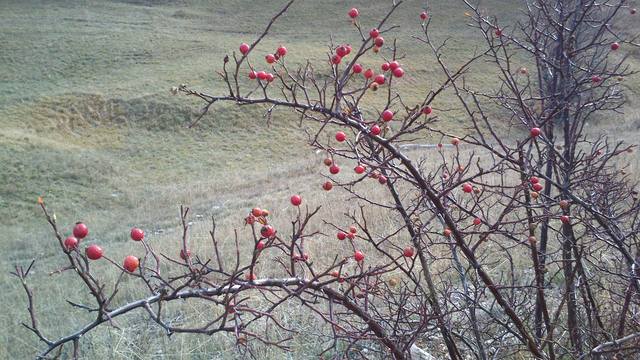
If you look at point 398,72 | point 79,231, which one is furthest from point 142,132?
point 79,231

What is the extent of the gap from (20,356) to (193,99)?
79.3ft

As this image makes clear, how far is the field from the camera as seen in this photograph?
7.36m

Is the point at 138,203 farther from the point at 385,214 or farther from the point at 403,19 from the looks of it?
the point at 403,19

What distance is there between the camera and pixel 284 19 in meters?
40.5

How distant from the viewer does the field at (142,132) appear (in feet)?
24.2

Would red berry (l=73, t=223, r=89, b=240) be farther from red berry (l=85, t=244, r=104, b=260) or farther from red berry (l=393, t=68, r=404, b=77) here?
red berry (l=393, t=68, r=404, b=77)

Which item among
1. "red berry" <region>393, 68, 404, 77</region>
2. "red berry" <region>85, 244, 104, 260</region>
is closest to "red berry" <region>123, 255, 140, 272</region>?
Answer: "red berry" <region>85, 244, 104, 260</region>

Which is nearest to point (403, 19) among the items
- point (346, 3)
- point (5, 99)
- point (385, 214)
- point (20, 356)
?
point (346, 3)

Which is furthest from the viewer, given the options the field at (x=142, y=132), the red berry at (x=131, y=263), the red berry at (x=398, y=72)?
the field at (x=142, y=132)

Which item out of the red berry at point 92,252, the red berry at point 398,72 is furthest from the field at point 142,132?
the red berry at point 92,252

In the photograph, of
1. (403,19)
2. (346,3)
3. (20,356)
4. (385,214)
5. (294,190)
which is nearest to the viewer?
(20,356)

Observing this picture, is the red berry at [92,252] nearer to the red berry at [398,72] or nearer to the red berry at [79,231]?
the red berry at [79,231]

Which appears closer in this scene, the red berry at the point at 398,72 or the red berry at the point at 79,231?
the red berry at the point at 79,231

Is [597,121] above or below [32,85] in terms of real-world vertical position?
above
